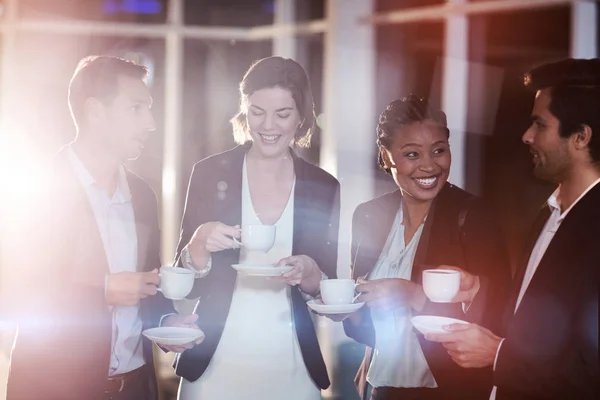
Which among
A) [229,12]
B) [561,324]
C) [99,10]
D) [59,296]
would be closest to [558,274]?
[561,324]

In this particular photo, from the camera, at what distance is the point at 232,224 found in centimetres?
202

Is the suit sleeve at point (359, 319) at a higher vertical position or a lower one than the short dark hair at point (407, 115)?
lower

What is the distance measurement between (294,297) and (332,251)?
189 mm

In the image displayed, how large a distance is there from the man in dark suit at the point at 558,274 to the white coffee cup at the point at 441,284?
12cm

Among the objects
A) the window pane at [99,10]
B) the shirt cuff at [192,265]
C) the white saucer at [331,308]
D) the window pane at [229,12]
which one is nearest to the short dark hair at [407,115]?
the white saucer at [331,308]

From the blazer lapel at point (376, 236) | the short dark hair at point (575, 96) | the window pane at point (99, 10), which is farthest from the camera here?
the window pane at point (99, 10)

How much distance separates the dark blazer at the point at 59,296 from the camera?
186 centimetres

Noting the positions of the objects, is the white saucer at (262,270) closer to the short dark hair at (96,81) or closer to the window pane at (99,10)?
the short dark hair at (96,81)

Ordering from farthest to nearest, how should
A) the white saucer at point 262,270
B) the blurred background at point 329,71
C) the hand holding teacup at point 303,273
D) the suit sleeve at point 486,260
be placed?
the blurred background at point 329,71
the suit sleeve at point 486,260
the hand holding teacup at point 303,273
the white saucer at point 262,270

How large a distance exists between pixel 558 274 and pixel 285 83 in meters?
0.98

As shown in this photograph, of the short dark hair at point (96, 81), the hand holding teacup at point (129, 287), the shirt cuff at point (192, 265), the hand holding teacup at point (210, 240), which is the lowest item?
the hand holding teacup at point (129, 287)

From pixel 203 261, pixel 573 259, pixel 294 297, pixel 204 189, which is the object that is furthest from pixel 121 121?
pixel 573 259

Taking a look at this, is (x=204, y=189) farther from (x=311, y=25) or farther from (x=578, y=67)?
(x=311, y=25)

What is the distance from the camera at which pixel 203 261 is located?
196cm
